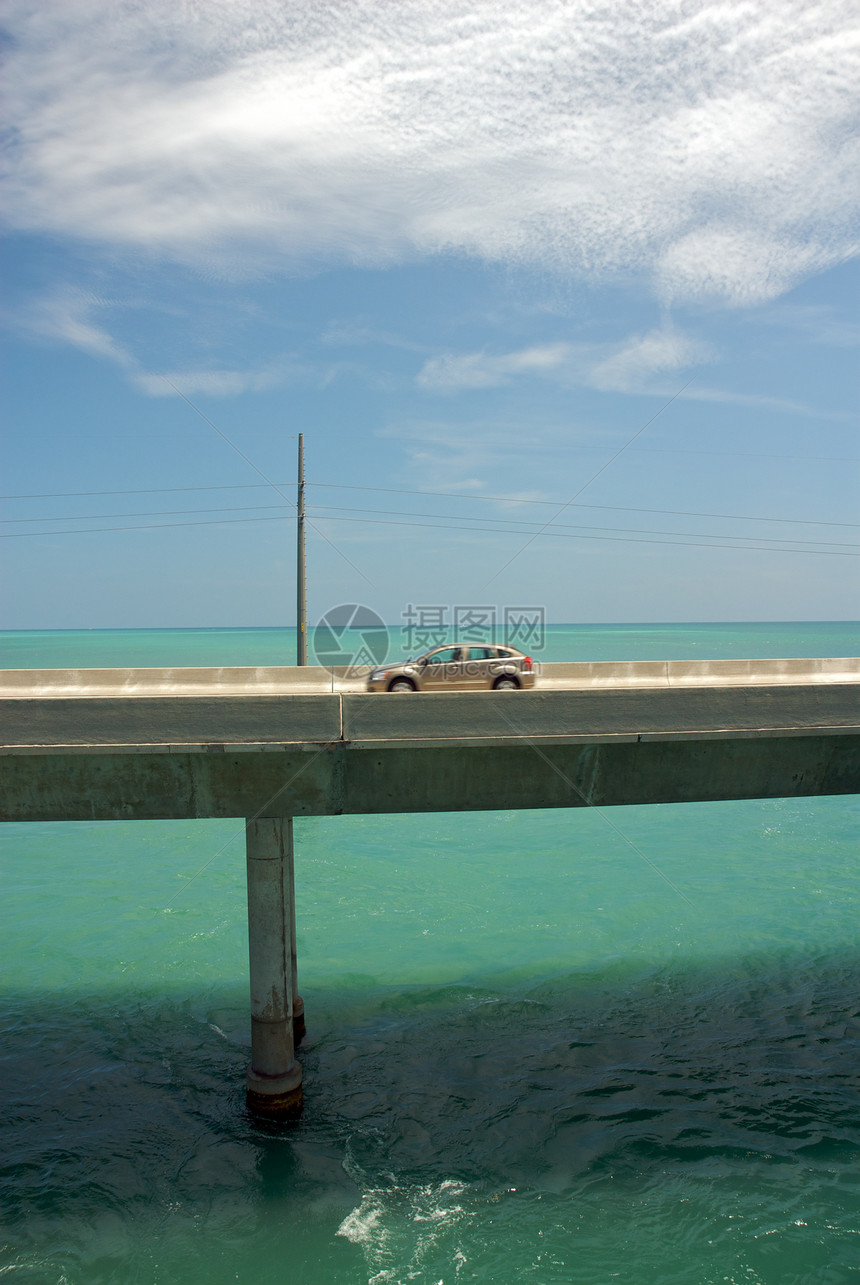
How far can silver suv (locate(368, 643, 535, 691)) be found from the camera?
15.4 m

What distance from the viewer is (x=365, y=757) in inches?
412

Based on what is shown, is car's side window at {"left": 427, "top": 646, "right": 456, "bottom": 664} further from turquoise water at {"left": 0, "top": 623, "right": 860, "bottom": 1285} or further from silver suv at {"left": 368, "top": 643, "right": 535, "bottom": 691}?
turquoise water at {"left": 0, "top": 623, "right": 860, "bottom": 1285}

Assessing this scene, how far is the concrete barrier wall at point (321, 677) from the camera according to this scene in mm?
14344

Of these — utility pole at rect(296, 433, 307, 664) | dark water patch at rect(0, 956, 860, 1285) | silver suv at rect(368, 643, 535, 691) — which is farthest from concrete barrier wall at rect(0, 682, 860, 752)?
utility pole at rect(296, 433, 307, 664)

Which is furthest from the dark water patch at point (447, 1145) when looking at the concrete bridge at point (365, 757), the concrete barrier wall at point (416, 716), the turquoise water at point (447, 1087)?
the concrete barrier wall at point (416, 716)

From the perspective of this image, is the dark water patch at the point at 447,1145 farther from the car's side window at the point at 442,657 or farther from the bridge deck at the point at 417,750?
the car's side window at the point at 442,657

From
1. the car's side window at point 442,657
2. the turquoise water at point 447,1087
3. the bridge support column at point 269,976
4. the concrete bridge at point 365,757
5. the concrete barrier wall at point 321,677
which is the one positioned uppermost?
the car's side window at point 442,657

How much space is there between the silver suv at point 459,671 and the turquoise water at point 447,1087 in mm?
6140

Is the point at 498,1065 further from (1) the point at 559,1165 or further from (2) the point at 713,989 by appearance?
(2) the point at 713,989

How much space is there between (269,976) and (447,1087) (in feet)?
12.1

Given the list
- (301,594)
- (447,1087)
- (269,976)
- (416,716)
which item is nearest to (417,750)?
(416,716)

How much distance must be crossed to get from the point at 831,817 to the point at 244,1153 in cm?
2875

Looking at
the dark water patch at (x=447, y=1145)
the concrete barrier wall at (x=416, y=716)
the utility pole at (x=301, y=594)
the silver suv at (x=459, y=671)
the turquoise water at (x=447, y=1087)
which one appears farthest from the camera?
the utility pole at (x=301, y=594)

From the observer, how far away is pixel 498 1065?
13.3 m
